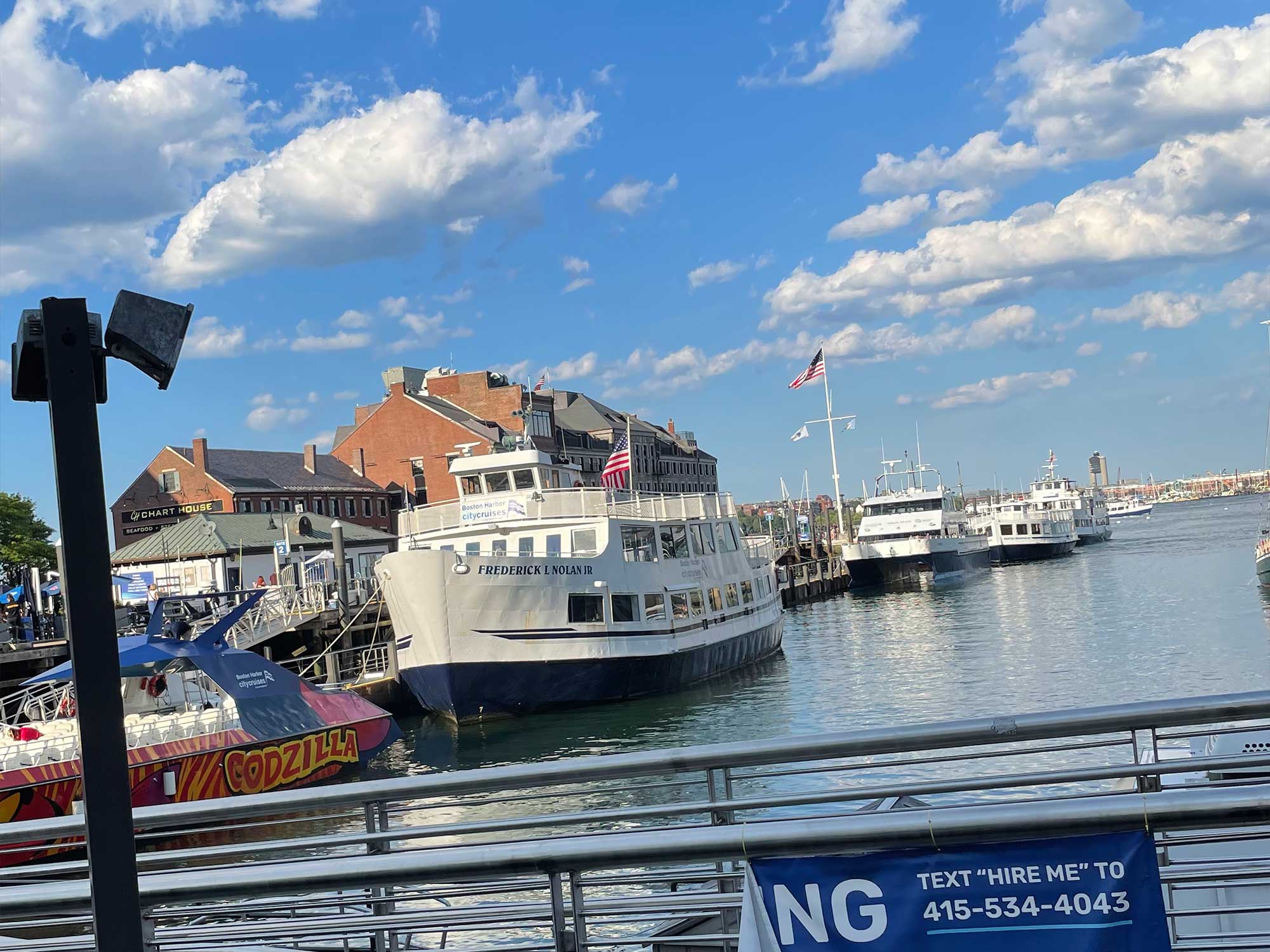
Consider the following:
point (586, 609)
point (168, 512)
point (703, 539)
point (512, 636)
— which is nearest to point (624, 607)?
point (586, 609)

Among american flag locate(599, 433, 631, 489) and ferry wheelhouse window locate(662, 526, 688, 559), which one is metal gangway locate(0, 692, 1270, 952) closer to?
american flag locate(599, 433, 631, 489)

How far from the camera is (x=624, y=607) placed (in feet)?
108

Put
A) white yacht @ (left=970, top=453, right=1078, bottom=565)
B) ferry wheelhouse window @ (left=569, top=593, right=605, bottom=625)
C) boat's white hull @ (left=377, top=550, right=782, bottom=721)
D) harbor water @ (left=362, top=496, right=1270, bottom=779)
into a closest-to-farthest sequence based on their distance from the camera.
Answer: harbor water @ (left=362, top=496, right=1270, bottom=779) → boat's white hull @ (left=377, top=550, right=782, bottom=721) → ferry wheelhouse window @ (left=569, top=593, right=605, bottom=625) → white yacht @ (left=970, top=453, right=1078, bottom=565)

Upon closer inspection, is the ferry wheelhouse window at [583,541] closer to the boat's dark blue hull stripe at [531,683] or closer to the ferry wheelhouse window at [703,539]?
the boat's dark blue hull stripe at [531,683]

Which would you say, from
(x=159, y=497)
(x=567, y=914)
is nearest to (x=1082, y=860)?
(x=567, y=914)

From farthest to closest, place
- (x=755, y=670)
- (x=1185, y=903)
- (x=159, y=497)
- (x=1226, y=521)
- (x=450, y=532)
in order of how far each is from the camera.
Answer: (x=1226, y=521) → (x=159, y=497) → (x=755, y=670) → (x=450, y=532) → (x=1185, y=903)

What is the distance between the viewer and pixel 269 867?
12.4ft

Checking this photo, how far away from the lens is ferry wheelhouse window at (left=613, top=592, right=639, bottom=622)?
32562 millimetres

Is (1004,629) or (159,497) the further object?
(159,497)

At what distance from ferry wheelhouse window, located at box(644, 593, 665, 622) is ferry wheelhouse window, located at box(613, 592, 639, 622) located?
1.67ft

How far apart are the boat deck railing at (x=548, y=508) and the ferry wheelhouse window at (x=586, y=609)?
2588mm

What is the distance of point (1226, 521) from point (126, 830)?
6425 inches

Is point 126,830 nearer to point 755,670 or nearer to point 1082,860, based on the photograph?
point 1082,860

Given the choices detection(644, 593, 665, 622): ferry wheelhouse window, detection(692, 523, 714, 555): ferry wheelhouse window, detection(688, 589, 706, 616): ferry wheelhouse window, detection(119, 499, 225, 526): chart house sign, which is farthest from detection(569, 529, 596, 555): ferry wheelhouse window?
detection(119, 499, 225, 526): chart house sign
